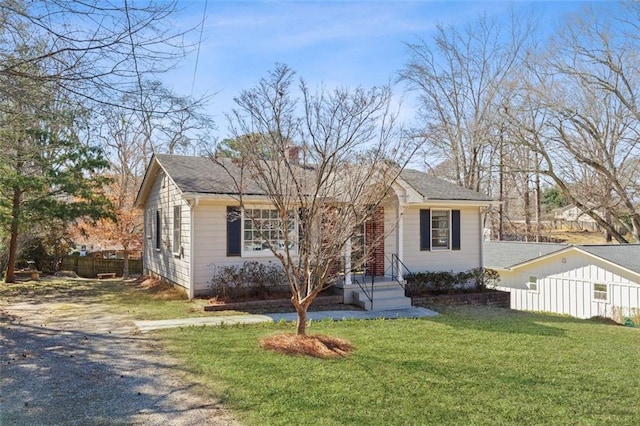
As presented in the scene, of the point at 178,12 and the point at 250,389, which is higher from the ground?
the point at 178,12

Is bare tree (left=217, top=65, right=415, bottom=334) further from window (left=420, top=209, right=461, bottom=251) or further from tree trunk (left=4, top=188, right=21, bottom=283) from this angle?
tree trunk (left=4, top=188, right=21, bottom=283)

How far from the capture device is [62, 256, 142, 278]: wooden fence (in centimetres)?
2181

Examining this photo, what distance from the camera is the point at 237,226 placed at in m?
11.9

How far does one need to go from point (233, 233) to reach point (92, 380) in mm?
6467

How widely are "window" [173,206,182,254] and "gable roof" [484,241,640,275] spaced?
54.6ft

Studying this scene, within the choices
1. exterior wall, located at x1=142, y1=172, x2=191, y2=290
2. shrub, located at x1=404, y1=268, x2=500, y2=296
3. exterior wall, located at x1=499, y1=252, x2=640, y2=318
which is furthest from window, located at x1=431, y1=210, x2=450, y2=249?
exterior wall, located at x1=499, y1=252, x2=640, y2=318

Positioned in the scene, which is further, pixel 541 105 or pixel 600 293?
pixel 541 105

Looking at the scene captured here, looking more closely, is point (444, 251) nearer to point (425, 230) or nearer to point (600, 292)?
point (425, 230)

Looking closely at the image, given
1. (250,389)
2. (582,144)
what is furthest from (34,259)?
(582,144)

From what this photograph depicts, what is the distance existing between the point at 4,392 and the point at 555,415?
19.4 feet

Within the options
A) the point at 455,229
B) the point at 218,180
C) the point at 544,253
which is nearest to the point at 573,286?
the point at 544,253

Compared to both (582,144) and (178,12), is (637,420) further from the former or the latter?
(582,144)

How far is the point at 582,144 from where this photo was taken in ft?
74.5

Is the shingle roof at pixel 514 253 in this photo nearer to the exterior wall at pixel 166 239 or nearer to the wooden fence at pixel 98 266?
the exterior wall at pixel 166 239
